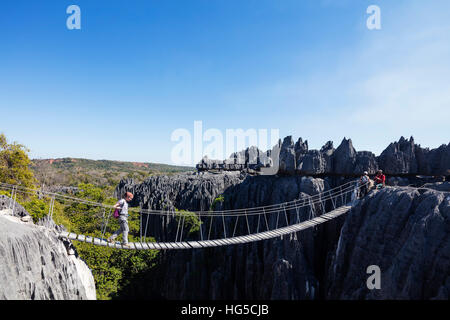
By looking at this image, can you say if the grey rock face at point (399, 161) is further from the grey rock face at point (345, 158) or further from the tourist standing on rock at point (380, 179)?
the tourist standing on rock at point (380, 179)

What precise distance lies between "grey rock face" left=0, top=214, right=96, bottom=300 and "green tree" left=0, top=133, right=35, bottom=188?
16.3 m

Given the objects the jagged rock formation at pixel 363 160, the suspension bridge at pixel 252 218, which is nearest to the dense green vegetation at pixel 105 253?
the suspension bridge at pixel 252 218

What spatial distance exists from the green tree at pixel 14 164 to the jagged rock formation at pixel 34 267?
15329mm

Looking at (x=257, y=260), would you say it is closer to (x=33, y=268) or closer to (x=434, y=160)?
(x=33, y=268)

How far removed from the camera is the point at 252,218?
16234 millimetres

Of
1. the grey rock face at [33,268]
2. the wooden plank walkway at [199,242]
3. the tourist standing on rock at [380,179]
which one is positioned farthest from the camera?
the tourist standing on rock at [380,179]

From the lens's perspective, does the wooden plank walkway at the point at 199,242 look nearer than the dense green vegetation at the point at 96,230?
Yes

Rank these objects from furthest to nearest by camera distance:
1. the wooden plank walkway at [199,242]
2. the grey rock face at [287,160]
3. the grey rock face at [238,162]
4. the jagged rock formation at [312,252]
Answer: the grey rock face at [238,162], the grey rock face at [287,160], the wooden plank walkway at [199,242], the jagged rock formation at [312,252]

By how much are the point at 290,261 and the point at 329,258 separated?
5.70 ft

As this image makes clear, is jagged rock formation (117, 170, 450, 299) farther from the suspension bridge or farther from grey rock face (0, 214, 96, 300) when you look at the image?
grey rock face (0, 214, 96, 300)

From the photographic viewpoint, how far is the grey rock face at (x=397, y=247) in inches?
221
